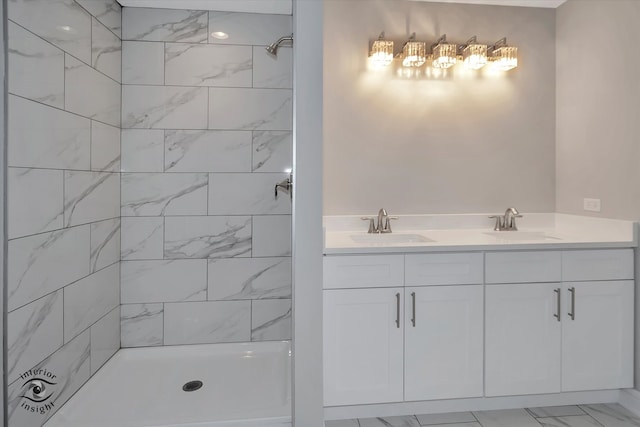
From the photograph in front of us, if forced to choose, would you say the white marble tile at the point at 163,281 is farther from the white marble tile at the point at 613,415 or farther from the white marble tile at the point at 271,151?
the white marble tile at the point at 613,415

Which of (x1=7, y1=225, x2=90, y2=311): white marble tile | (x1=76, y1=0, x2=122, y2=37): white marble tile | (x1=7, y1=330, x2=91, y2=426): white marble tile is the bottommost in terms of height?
(x1=7, y1=330, x2=91, y2=426): white marble tile

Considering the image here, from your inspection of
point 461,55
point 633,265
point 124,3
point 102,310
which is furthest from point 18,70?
point 633,265

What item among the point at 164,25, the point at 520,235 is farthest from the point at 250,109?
the point at 520,235

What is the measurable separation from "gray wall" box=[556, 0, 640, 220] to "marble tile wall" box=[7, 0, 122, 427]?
2.80 metres

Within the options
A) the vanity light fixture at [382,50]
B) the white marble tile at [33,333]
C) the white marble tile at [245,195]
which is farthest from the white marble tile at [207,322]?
the vanity light fixture at [382,50]

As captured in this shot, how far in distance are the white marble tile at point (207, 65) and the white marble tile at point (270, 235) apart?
0.86 metres

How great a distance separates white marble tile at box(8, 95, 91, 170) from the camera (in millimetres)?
1505

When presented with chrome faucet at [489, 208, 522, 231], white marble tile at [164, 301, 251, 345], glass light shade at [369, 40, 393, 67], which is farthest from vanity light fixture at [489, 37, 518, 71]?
white marble tile at [164, 301, 251, 345]

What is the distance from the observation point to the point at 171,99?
238cm

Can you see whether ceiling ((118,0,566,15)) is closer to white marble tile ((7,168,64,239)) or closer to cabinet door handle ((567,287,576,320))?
white marble tile ((7,168,64,239))

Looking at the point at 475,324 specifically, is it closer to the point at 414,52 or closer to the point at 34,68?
the point at 414,52

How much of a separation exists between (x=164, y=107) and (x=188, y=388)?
5.38 feet

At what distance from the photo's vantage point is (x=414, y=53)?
7.89 feet

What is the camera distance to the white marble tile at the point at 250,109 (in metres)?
2.42
